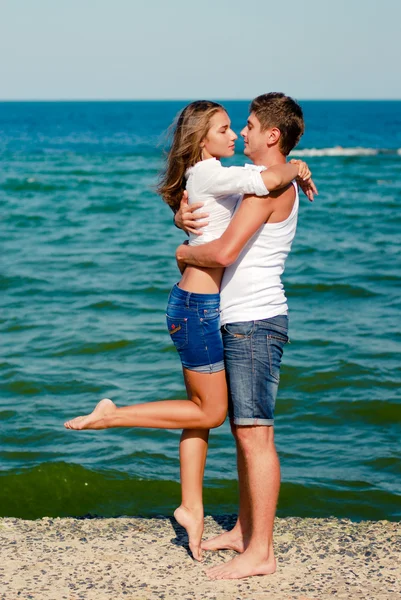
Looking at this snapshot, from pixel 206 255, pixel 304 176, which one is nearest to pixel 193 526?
pixel 206 255

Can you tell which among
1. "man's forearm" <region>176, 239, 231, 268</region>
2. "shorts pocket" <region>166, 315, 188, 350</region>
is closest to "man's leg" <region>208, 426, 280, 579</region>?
"shorts pocket" <region>166, 315, 188, 350</region>

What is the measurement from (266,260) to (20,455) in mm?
3832

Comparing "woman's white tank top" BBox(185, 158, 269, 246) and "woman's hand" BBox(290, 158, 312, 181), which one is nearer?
"woman's white tank top" BBox(185, 158, 269, 246)

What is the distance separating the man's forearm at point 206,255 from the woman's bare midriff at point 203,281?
0.14ft

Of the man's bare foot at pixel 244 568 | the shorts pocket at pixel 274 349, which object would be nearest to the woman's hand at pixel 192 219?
the shorts pocket at pixel 274 349

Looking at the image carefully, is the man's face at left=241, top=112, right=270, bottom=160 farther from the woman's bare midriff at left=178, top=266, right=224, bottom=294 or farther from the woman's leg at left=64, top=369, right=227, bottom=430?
the woman's leg at left=64, top=369, right=227, bottom=430

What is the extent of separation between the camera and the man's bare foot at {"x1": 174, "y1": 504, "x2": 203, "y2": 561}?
155 inches

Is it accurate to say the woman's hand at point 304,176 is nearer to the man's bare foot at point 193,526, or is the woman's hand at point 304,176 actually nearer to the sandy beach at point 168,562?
the man's bare foot at point 193,526

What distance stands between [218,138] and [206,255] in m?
0.57

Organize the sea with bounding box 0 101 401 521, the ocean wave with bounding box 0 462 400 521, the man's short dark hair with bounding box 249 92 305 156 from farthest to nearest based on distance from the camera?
the sea with bounding box 0 101 401 521 → the ocean wave with bounding box 0 462 400 521 → the man's short dark hair with bounding box 249 92 305 156

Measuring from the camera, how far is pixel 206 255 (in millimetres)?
3703

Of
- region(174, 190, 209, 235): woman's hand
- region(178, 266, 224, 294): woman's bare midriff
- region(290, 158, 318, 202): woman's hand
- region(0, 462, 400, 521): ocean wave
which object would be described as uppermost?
region(290, 158, 318, 202): woman's hand

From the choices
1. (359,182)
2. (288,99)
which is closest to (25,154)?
(359,182)

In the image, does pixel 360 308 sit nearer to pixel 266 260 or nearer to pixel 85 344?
pixel 85 344
